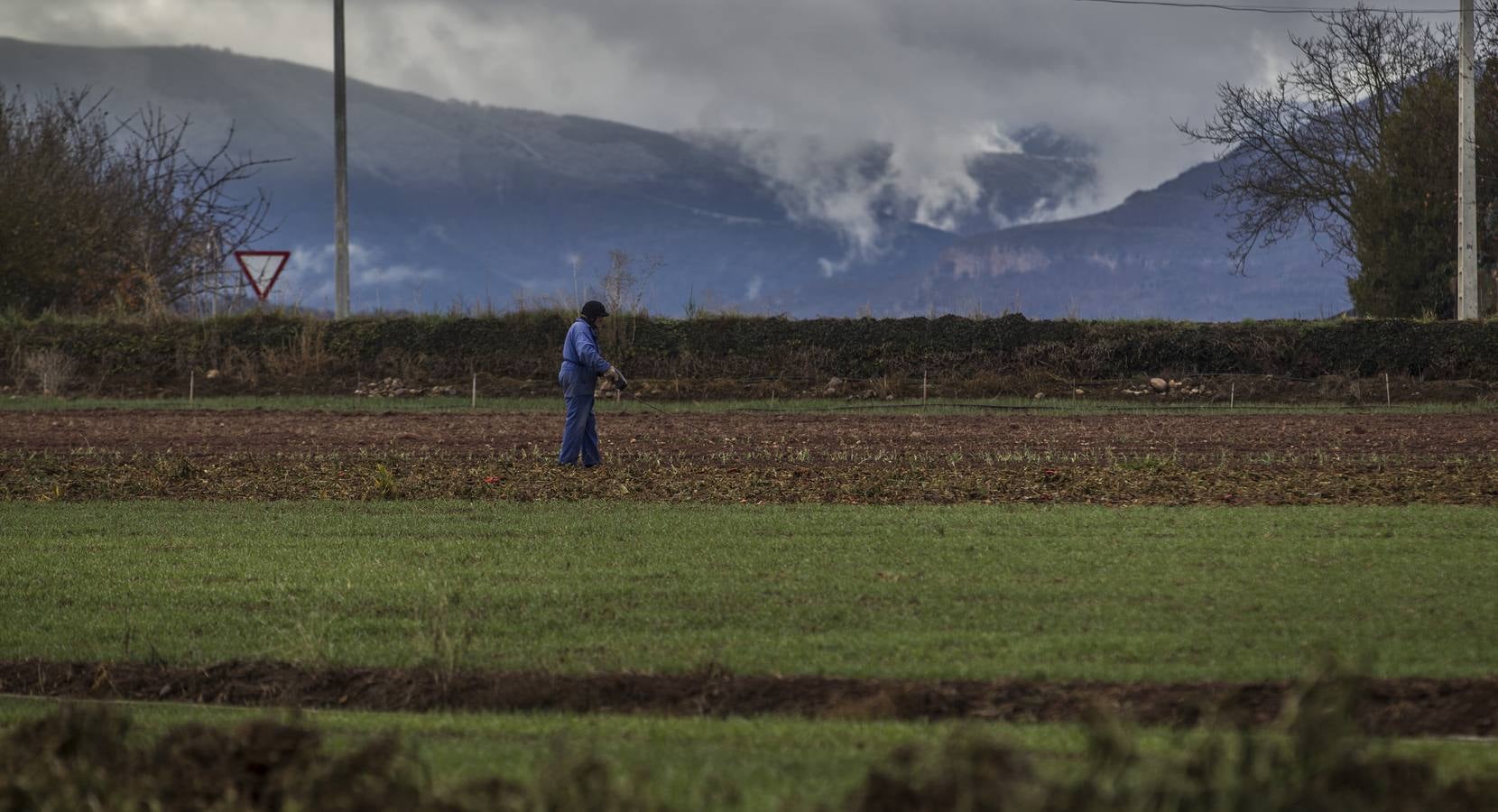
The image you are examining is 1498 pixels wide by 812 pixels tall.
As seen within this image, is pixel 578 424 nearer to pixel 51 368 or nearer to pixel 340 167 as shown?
pixel 340 167

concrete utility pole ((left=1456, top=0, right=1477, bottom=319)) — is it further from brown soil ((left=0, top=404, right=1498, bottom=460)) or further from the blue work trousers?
the blue work trousers

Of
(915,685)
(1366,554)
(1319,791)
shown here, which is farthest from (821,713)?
(1366,554)

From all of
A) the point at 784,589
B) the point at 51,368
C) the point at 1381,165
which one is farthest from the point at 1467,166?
the point at 51,368

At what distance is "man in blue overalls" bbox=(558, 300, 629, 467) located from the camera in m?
19.1

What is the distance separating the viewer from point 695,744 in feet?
22.4

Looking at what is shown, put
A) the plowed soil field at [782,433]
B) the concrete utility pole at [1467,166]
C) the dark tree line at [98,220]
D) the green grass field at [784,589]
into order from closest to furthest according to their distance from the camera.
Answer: the green grass field at [784,589], the plowed soil field at [782,433], the concrete utility pole at [1467,166], the dark tree line at [98,220]

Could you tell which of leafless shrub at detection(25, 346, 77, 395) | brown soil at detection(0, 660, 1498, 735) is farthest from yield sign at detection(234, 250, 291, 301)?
brown soil at detection(0, 660, 1498, 735)

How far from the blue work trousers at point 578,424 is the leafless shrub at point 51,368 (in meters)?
23.2

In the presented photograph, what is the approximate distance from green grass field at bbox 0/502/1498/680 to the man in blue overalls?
412 cm

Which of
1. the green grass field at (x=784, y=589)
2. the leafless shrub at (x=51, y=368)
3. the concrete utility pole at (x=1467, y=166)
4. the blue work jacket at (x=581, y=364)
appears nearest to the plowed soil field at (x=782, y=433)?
the blue work jacket at (x=581, y=364)

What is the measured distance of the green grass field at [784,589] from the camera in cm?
882

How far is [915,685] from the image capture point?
8.04 meters

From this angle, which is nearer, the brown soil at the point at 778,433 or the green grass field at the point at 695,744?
the green grass field at the point at 695,744

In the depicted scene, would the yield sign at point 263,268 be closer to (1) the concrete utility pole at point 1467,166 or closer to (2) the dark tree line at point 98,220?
(2) the dark tree line at point 98,220
